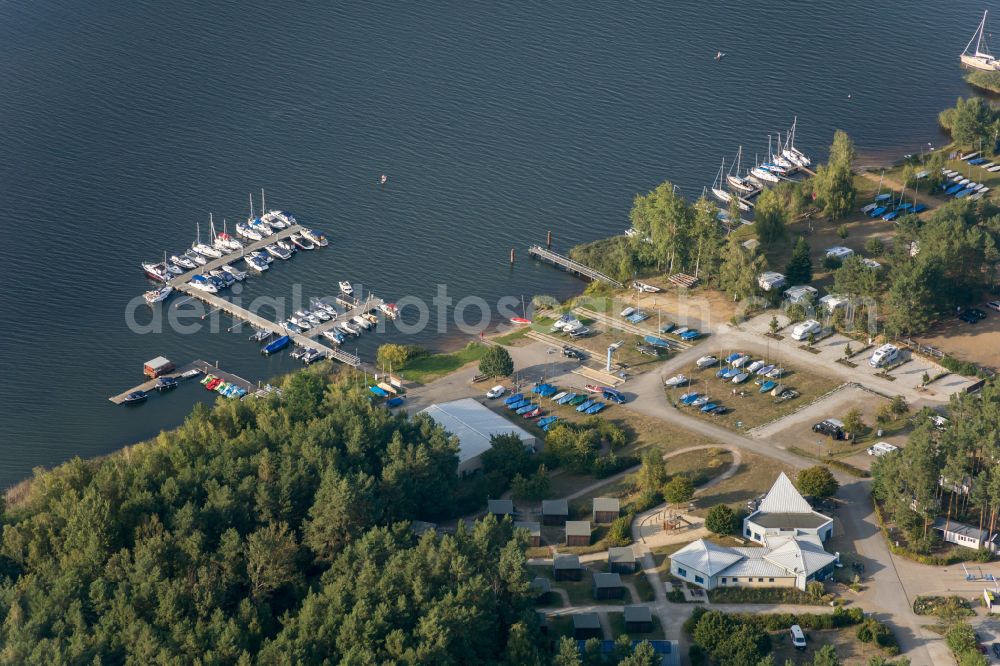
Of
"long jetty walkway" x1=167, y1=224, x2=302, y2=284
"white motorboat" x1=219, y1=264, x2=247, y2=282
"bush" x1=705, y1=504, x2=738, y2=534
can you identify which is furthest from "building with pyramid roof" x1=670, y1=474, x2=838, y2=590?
"long jetty walkway" x1=167, y1=224, x2=302, y2=284

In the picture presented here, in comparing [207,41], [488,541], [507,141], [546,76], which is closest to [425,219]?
[507,141]

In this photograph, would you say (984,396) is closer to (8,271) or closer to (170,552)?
A: (170,552)

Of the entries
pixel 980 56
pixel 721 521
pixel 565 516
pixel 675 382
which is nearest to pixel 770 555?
pixel 721 521

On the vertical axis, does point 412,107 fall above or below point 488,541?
above

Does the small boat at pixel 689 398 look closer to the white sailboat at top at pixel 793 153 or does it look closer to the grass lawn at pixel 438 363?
the grass lawn at pixel 438 363

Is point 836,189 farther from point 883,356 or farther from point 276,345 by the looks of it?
point 276,345

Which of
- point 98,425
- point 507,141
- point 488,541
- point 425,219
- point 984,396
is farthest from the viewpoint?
point 507,141
